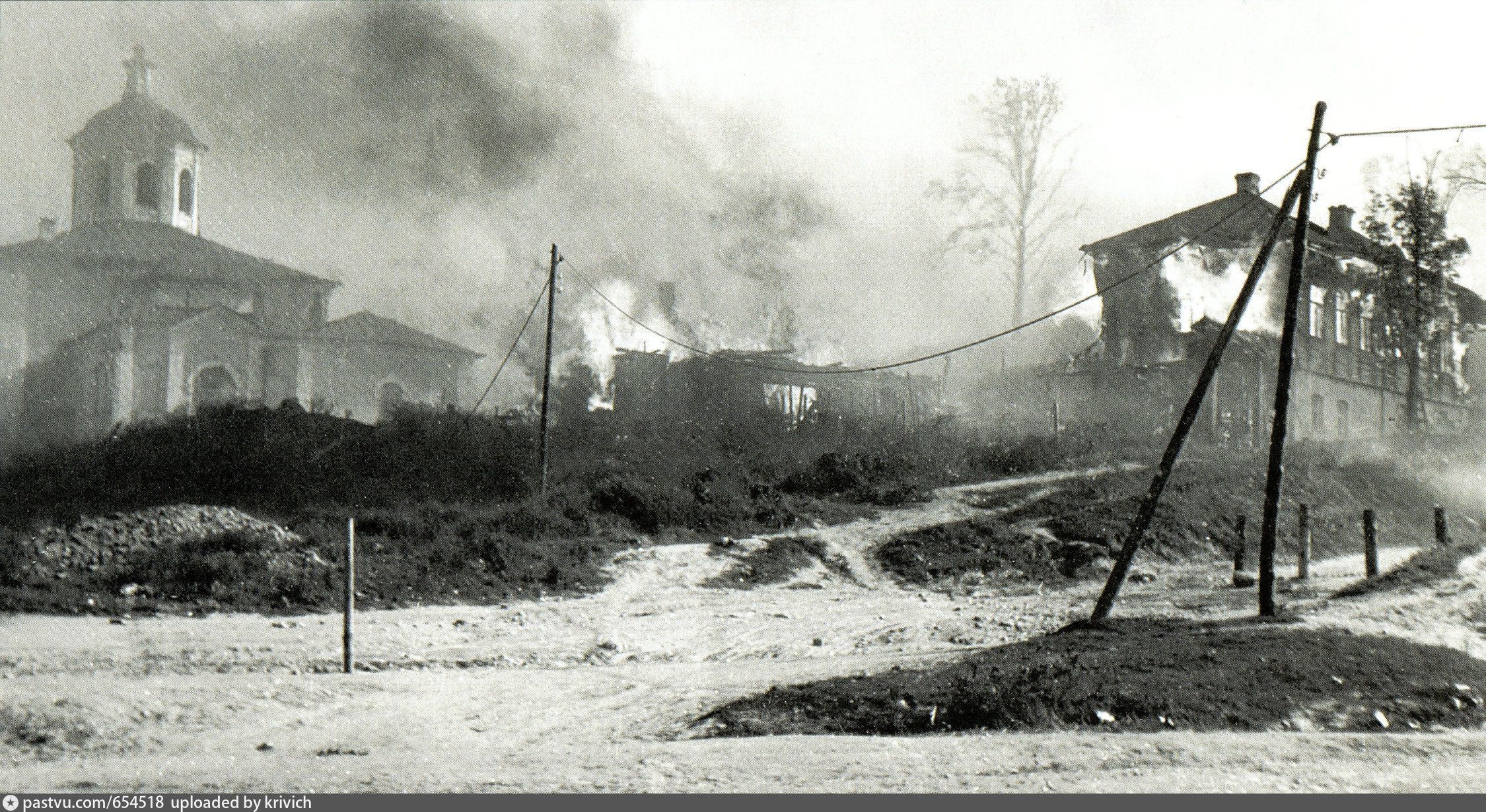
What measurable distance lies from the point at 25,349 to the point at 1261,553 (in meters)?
22.6

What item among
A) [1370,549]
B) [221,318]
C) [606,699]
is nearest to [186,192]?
[221,318]

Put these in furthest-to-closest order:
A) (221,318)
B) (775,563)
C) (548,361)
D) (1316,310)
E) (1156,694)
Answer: (1316,310) → (221,318) → (548,361) → (775,563) → (1156,694)

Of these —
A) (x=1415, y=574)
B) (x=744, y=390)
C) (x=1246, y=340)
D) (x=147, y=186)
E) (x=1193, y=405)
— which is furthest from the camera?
(x=744, y=390)

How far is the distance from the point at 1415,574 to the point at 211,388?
24.9 m

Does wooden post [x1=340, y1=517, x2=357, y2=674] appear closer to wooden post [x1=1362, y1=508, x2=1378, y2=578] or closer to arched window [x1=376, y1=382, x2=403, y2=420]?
arched window [x1=376, y1=382, x2=403, y2=420]

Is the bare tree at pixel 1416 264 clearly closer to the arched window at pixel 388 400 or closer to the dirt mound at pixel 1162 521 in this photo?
the dirt mound at pixel 1162 521

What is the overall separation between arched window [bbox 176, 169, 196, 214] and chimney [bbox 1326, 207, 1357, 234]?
114 feet

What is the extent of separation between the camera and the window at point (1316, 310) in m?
33.3

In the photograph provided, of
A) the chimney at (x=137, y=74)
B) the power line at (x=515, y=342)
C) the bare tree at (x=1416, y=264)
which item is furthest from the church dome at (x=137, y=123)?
the bare tree at (x=1416, y=264)

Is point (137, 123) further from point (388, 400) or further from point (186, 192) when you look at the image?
point (388, 400)

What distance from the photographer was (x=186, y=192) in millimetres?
19438

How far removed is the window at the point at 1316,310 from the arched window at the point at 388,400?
91.6 ft

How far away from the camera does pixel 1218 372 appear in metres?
31.6

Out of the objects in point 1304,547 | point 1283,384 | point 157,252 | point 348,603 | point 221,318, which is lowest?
point 348,603
